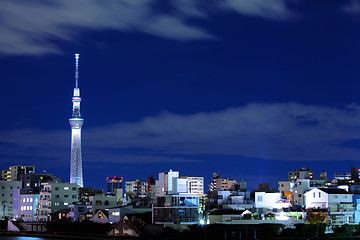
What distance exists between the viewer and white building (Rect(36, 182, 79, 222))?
63.4 m

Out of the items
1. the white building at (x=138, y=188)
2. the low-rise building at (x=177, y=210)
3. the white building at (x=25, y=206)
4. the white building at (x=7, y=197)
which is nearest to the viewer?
the low-rise building at (x=177, y=210)

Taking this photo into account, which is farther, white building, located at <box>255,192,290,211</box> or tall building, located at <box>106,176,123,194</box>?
tall building, located at <box>106,176,123,194</box>

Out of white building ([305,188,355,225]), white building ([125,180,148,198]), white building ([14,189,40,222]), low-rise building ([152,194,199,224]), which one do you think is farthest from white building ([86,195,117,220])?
white building ([125,180,148,198])

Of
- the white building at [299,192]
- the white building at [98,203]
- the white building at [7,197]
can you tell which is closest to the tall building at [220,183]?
the white building at [7,197]

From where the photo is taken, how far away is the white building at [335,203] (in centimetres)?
5056

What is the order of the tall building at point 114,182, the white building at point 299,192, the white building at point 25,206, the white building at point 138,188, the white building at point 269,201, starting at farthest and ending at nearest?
the tall building at point 114,182 → the white building at point 138,188 → the white building at point 25,206 → the white building at point 299,192 → the white building at point 269,201

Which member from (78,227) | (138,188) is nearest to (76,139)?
(138,188)

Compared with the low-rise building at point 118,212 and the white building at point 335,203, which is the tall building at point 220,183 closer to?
the white building at point 335,203

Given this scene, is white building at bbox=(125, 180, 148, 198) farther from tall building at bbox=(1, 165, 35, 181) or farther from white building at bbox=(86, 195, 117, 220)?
white building at bbox=(86, 195, 117, 220)

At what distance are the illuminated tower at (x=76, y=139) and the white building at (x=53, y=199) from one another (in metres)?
36.4

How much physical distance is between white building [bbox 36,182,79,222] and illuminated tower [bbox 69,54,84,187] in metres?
36.4

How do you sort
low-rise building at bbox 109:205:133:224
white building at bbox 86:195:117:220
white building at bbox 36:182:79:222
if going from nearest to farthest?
low-rise building at bbox 109:205:133:224 < white building at bbox 86:195:117:220 < white building at bbox 36:182:79:222

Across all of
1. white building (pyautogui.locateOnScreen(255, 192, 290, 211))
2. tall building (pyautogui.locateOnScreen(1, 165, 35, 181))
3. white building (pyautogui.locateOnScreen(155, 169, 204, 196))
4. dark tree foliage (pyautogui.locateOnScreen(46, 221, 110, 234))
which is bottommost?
dark tree foliage (pyautogui.locateOnScreen(46, 221, 110, 234))

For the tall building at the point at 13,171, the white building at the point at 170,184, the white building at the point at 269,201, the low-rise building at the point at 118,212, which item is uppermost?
the tall building at the point at 13,171
